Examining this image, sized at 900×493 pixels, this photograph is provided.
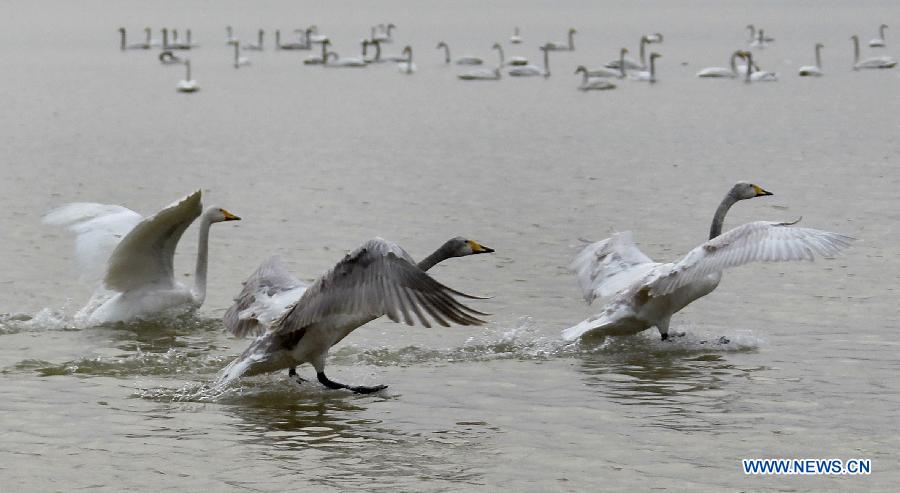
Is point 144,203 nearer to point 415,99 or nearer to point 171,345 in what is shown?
point 171,345

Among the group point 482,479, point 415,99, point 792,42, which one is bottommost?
point 482,479

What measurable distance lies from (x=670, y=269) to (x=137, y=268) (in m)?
4.60

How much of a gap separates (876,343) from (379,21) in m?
106

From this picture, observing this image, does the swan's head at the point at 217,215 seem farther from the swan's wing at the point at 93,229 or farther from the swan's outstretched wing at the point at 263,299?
the swan's outstretched wing at the point at 263,299

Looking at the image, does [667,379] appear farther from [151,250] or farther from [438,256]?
[151,250]

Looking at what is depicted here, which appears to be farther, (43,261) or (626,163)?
(626,163)

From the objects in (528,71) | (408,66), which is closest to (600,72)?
(528,71)

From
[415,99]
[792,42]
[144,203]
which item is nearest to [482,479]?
[144,203]

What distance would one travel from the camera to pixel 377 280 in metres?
8.86

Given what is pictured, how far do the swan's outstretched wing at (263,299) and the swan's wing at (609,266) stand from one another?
2.61 metres

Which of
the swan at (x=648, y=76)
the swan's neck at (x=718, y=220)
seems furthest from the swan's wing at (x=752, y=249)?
the swan at (x=648, y=76)

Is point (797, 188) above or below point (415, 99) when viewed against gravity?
below

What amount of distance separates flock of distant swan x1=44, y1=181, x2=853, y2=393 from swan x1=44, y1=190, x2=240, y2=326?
0.01 meters

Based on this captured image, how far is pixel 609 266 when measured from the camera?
467 inches
